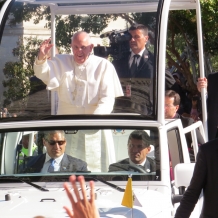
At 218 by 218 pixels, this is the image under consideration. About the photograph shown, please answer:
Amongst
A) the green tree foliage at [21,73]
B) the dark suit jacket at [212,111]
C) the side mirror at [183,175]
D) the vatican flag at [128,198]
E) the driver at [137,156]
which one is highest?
the green tree foliage at [21,73]

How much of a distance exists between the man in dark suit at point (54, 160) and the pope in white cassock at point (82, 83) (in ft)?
0.20

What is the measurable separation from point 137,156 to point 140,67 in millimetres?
708

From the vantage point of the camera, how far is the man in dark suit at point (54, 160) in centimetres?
526

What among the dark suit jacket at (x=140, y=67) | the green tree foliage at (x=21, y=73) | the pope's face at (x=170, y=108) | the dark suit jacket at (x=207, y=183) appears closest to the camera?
the dark suit jacket at (x=207, y=183)

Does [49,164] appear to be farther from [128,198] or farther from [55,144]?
[128,198]

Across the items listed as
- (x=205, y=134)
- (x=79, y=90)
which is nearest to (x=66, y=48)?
(x=79, y=90)

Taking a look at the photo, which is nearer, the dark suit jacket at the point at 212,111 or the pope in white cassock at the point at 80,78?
the pope in white cassock at the point at 80,78

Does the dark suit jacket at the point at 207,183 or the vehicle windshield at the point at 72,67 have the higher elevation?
the vehicle windshield at the point at 72,67

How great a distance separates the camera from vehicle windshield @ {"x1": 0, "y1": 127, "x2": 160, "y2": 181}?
520cm

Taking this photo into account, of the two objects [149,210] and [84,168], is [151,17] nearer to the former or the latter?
[84,168]

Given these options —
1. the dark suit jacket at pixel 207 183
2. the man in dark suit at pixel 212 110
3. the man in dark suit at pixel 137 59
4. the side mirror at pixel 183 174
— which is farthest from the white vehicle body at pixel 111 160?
the man in dark suit at pixel 212 110

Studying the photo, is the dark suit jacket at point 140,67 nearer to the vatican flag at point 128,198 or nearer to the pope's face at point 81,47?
the pope's face at point 81,47

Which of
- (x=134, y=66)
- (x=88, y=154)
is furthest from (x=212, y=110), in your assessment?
(x=88, y=154)

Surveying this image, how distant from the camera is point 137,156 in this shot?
5.24 metres
